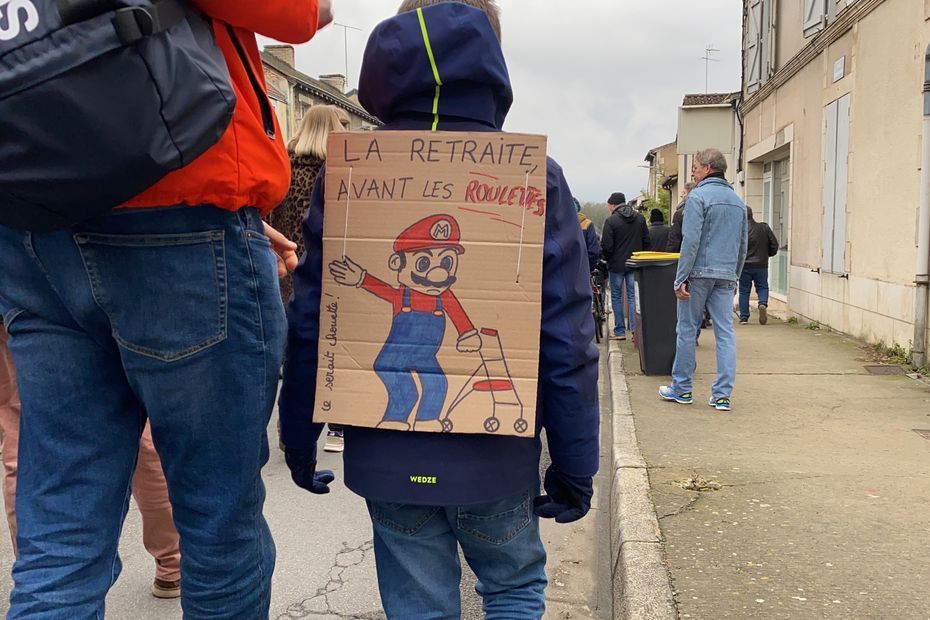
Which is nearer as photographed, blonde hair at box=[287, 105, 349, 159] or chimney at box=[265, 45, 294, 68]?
blonde hair at box=[287, 105, 349, 159]

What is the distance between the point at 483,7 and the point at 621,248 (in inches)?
329

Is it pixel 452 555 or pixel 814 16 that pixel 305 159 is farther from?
pixel 814 16

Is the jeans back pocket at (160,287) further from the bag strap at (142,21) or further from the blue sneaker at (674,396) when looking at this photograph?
the blue sneaker at (674,396)

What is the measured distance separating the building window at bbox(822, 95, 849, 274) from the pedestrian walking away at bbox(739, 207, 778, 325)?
3.22 ft

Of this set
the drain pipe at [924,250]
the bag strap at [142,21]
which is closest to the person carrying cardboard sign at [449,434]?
the bag strap at [142,21]

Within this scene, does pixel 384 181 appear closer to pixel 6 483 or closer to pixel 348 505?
pixel 6 483

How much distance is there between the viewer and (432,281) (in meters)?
1.87

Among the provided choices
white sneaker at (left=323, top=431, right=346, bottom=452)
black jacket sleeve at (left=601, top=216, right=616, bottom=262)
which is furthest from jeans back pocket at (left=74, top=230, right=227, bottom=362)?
black jacket sleeve at (left=601, top=216, right=616, bottom=262)

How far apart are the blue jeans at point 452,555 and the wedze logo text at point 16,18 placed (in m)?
1.24

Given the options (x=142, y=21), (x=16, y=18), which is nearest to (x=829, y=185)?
(x=142, y=21)

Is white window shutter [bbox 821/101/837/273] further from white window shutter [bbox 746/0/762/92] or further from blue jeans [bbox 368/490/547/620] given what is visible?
blue jeans [bbox 368/490/547/620]

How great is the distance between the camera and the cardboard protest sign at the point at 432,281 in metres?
1.83

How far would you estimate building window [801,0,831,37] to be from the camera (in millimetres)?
10461

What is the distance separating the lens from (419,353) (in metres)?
1.88
